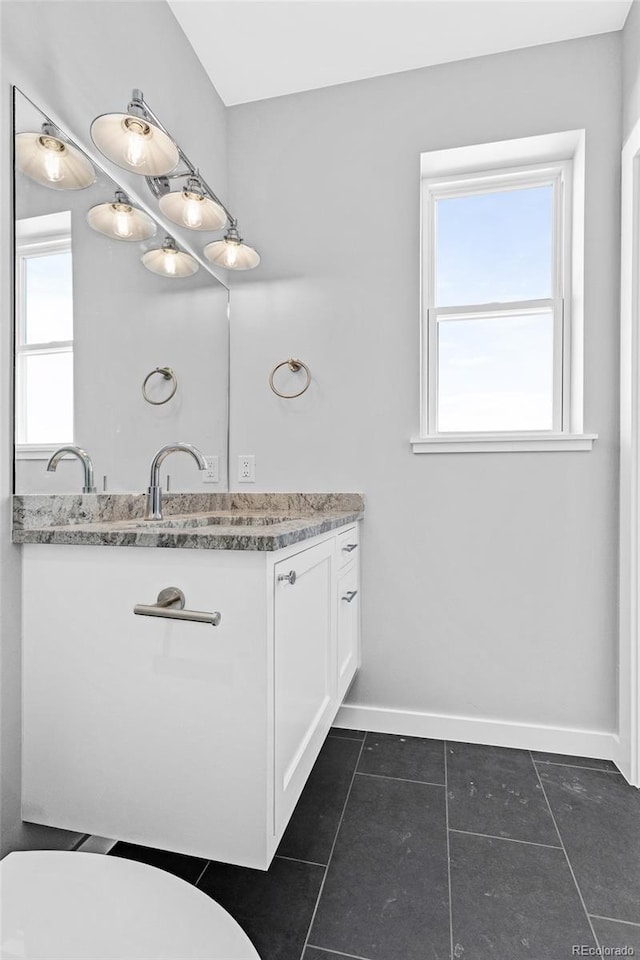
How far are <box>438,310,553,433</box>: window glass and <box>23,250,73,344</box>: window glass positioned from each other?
1.44m

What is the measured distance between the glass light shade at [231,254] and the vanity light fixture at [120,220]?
34 cm

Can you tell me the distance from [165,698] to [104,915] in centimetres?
35

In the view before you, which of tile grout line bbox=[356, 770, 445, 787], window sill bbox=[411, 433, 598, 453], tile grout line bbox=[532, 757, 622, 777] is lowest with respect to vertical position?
tile grout line bbox=[532, 757, 622, 777]

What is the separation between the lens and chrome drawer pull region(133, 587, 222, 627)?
0.99 m

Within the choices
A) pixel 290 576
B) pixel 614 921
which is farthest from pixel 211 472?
pixel 614 921

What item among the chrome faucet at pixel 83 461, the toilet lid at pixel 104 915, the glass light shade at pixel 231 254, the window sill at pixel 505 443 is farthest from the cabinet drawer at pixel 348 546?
the glass light shade at pixel 231 254

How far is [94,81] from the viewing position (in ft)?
4.66

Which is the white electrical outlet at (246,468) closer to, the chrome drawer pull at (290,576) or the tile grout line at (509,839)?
the chrome drawer pull at (290,576)

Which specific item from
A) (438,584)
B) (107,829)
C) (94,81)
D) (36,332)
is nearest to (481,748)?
(438,584)

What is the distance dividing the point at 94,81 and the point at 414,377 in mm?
1392

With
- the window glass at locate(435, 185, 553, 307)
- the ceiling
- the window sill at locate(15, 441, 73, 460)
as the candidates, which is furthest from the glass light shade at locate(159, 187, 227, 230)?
the window glass at locate(435, 185, 553, 307)

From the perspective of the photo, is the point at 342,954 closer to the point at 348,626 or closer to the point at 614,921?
the point at 614,921

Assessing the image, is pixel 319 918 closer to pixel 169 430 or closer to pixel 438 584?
pixel 438 584

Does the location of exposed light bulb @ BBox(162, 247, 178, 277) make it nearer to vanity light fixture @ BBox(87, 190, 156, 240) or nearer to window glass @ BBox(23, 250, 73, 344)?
vanity light fixture @ BBox(87, 190, 156, 240)
